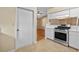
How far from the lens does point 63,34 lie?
434 cm

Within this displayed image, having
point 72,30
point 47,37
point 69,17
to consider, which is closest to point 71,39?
point 72,30

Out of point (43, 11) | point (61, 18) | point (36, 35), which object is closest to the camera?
point (43, 11)

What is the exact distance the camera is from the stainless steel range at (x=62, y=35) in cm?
422

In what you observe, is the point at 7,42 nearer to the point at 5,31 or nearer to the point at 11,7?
the point at 5,31

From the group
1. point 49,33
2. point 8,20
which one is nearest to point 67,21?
point 49,33

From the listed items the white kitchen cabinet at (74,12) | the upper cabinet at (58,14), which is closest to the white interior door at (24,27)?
the upper cabinet at (58,14)

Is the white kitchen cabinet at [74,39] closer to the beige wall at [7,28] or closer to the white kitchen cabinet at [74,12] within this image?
the white kitchen cabinet at [74,12]

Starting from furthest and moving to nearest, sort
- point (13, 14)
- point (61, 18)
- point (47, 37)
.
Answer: point (47, 37) < point (61, 18) < point (13, 14)

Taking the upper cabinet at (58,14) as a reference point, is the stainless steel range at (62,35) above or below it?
below

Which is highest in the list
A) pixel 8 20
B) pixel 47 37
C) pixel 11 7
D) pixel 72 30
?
pixel 11 7

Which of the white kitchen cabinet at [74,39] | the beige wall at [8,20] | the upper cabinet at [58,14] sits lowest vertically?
the white kitchen cabinet at [74,39]

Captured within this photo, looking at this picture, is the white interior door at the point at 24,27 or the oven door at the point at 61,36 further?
the oven door at the point at 61,36

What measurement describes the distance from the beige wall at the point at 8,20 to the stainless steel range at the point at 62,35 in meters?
2.00
